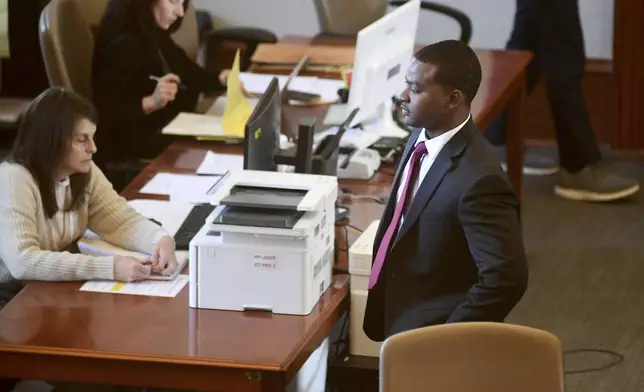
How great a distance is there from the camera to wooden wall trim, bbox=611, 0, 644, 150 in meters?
5.38

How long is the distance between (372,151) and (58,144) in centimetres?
108

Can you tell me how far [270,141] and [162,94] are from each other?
3.19ft

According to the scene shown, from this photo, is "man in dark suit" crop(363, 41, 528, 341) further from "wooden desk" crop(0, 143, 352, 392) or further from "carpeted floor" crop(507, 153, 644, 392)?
"carpeted floor" crop(507, 153, 644, 392)

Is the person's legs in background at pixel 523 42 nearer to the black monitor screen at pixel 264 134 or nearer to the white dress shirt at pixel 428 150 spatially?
the black monitor screen at pixel 264 134

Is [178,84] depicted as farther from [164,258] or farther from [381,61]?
[164,258]

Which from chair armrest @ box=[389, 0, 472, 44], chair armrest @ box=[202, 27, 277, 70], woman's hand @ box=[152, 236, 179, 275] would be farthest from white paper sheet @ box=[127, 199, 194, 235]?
chair armrest @ box=[389, 0, 472, 44]

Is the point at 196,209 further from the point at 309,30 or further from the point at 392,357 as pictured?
the point at 309,30

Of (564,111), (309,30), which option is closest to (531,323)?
(564,111)

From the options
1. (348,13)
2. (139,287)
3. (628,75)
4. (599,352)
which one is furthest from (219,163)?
(628,75)

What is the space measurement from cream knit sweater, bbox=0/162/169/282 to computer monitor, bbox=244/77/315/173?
0.30 m

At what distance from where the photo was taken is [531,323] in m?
3.90

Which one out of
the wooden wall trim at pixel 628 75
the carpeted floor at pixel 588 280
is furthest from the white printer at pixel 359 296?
the wooden wall trim at pixel 628 75

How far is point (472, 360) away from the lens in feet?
6.82

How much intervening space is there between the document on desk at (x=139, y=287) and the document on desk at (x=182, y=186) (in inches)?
22.7
